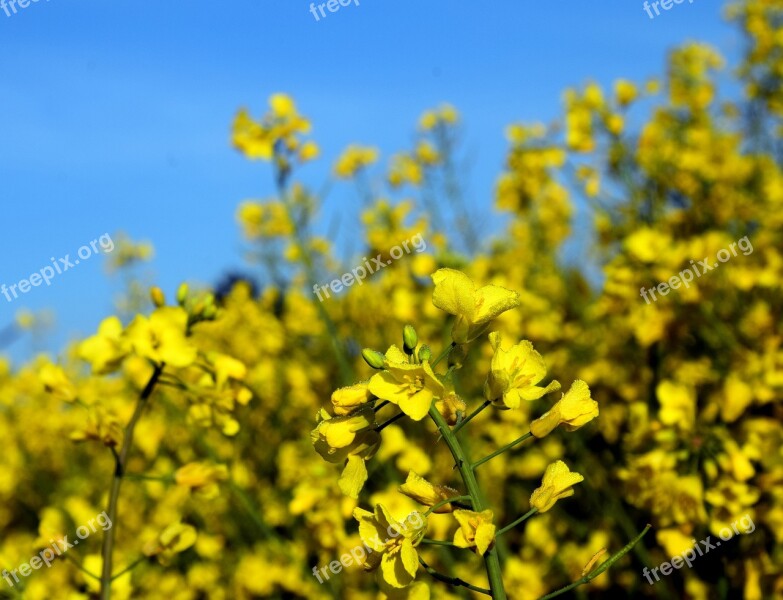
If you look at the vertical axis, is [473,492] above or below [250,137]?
below

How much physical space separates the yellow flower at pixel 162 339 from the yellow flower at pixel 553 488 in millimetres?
1033

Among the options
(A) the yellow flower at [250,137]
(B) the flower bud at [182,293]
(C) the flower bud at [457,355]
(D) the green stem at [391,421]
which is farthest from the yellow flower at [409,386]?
(A) the yellow flower at [250,137]

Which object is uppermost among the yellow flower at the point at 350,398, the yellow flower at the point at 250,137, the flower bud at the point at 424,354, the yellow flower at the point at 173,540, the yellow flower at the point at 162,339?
the yellow flower at the point at 250,137

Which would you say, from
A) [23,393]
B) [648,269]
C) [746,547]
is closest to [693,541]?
[746,547]

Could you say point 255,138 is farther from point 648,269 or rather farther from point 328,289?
point 648,269

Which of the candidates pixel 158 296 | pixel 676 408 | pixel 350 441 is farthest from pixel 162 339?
pixel 676 408

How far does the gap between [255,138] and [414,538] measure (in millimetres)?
3383

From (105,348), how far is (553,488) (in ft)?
4.05

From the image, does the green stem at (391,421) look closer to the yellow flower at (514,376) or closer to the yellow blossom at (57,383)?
the yellow flower at (514,376)

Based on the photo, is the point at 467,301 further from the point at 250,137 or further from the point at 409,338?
the point at 250,137

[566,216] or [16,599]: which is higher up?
[566,216]

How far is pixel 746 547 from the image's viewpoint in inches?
104

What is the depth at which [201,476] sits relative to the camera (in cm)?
222

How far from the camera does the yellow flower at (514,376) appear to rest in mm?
1304
